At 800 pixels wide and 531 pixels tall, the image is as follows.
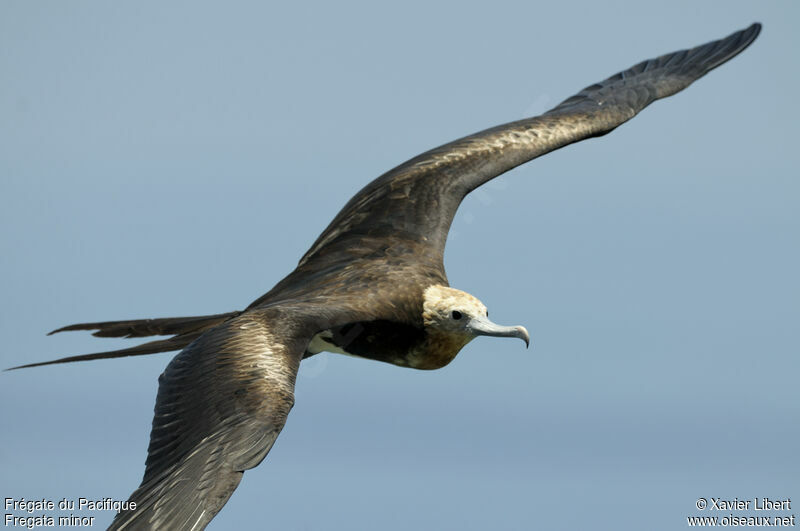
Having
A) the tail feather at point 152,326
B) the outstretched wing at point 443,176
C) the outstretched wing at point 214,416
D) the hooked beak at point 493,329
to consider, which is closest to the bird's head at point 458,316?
the hooked beak at point 493,329

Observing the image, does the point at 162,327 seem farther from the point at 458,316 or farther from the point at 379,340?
the point at 458,316

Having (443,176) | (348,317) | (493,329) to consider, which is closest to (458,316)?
(493,329)

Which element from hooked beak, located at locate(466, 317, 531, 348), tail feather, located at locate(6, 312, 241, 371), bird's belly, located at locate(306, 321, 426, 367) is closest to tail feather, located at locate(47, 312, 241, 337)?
tail feather, located at locate(6, 312, 241, 371)

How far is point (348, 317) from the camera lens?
9023 millimetres

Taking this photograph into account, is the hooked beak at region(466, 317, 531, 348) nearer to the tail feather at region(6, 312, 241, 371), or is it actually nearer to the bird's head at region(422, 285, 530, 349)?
the bird's head at region(422, 285, 530, 349)

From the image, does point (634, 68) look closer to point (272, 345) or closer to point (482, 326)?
point (482, 326)

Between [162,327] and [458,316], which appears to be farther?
[162,327]

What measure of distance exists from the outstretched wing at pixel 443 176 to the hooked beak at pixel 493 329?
1.05m

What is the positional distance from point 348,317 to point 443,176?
213cm

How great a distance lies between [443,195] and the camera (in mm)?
10625

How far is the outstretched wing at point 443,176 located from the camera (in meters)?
10.4

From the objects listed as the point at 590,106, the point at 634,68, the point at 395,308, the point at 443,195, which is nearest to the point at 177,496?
the point at 395,308

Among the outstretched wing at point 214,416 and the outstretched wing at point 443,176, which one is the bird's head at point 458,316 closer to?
the outstretched wing at point 443,176

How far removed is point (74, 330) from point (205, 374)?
1850 mm
